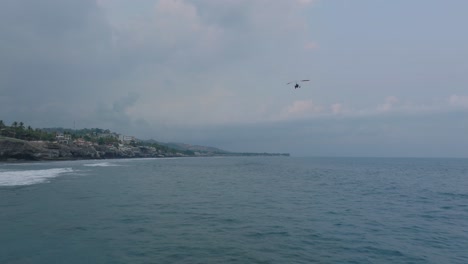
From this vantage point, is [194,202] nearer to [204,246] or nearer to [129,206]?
[129,206]

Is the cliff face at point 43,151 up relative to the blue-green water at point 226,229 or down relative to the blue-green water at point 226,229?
up

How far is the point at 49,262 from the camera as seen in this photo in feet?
40.0

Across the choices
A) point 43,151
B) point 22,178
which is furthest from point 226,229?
point 43,151

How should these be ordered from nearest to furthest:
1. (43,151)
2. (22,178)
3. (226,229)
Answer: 1. (226,229)
2. (22,178)
3. (43,151)

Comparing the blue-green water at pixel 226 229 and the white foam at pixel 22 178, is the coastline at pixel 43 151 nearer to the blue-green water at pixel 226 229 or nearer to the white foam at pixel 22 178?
the white foam at pixel 22 178

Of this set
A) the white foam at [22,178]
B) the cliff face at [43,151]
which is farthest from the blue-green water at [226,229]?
the cliff face at [43,151]

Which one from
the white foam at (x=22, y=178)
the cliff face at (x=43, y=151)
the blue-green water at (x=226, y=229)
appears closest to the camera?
the blue-green water at (x=226, y=229)

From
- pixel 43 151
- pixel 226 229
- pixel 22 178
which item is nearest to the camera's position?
pixel 226 229

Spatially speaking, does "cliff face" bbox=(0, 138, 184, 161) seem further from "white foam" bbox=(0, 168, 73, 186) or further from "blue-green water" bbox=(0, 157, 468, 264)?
"blue-green water" bbox=(0, 157, 468, 264)

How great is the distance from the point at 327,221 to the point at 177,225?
948 cm

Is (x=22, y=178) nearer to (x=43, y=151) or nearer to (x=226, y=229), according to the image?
(x=226, y=229)

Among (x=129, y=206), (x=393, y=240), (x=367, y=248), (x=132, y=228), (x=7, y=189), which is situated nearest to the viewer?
(x=367, y=248)

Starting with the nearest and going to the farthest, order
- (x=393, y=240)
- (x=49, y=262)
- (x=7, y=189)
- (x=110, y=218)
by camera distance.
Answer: (x=49, y=262), (x=393, y=240), (x=110, y=218), (x=7, y=189)

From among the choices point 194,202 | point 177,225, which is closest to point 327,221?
point 177,225
